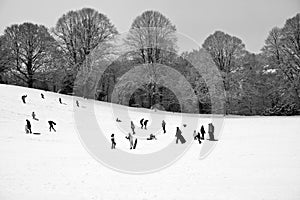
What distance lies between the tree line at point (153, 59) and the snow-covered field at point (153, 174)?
1889 centimetres

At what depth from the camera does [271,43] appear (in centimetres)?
3894

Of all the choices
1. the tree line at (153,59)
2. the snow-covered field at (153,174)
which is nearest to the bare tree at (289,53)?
the tree line at (153,59)

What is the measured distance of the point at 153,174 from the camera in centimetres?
1170

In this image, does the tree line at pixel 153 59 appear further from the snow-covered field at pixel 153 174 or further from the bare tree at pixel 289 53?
the snow-covered field at pixel 153 174

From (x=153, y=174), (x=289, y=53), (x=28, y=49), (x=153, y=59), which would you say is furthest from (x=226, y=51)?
(x=153, y=174)

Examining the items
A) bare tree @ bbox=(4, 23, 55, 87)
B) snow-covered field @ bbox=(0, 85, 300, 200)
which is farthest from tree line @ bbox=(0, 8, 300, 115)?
snow-covered field @ bbox=(0, 85, 300, 200)

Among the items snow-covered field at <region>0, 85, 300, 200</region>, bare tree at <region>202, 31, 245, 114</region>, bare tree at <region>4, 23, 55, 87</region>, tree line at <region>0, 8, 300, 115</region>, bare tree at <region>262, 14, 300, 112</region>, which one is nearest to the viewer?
snow-covered field at <region>0, 85, 300, 200</region>

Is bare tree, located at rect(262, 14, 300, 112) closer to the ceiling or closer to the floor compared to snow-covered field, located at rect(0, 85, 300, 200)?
closer to the ceiling

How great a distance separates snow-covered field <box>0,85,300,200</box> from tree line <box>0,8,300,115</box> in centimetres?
1889

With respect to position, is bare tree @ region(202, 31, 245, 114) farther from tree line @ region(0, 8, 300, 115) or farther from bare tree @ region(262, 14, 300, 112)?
→ bare tree @ region(262, 14, 300, 112)

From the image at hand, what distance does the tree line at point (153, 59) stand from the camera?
3794 centimetres

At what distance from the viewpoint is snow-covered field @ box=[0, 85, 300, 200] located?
9.09 m

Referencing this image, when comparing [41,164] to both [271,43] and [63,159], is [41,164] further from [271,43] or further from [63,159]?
[271,43]

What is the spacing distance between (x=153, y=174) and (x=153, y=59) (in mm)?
31786
